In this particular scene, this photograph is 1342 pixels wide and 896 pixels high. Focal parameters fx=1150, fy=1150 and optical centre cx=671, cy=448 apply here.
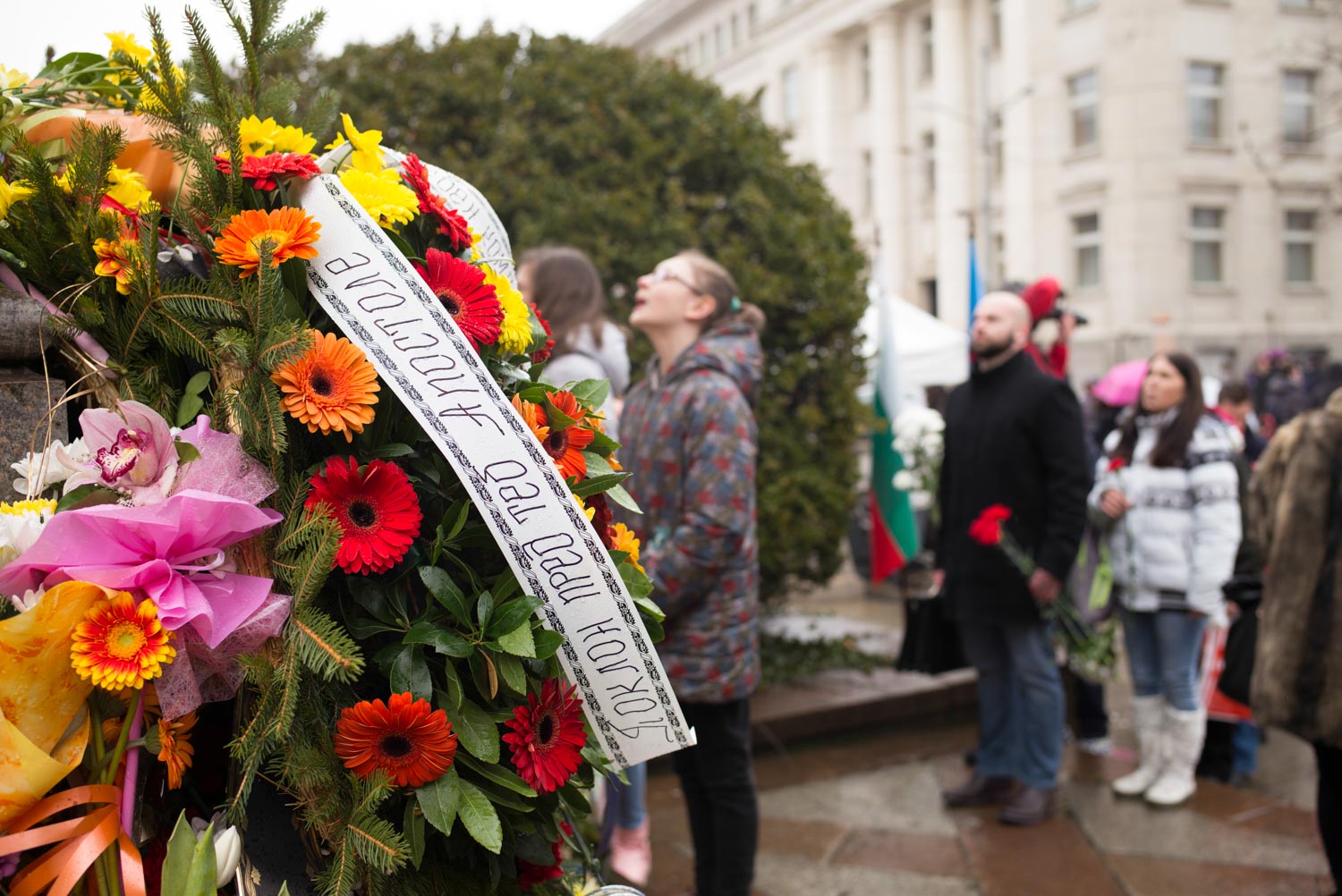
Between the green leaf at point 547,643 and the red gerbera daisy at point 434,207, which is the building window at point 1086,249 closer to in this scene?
the red gerbera daisy at point 434,207

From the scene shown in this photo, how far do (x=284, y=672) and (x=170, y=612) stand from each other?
13 cm

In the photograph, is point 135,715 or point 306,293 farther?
point 306,293

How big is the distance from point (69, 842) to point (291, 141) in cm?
85

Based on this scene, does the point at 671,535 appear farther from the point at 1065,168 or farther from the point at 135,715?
the point at 1065,168

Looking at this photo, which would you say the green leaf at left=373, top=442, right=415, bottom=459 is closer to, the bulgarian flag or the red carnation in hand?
the red carnation in hand

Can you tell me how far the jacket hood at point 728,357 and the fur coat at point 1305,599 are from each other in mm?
1687

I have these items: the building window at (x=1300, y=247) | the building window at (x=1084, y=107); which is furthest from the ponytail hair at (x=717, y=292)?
the building window at (x=1300, y=247)

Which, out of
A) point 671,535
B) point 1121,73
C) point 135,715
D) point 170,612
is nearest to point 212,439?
A: point 170,612

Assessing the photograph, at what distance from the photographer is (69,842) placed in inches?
46.5

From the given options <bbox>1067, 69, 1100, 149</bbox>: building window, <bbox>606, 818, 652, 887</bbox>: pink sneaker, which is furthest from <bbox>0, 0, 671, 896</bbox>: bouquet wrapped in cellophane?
<bbox>1067, 69, 1100, 149</bbox>: building window

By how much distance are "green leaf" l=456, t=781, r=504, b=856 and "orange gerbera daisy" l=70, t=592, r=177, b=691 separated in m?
0.35

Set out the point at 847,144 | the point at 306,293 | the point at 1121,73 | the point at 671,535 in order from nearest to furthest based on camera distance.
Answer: the point at 306,293 → the point at 671,535 → the point at 1121,73 → the point at 847,144

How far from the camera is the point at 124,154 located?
1.48 metres

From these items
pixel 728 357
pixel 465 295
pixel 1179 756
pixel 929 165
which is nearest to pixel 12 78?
pixel 465 295
